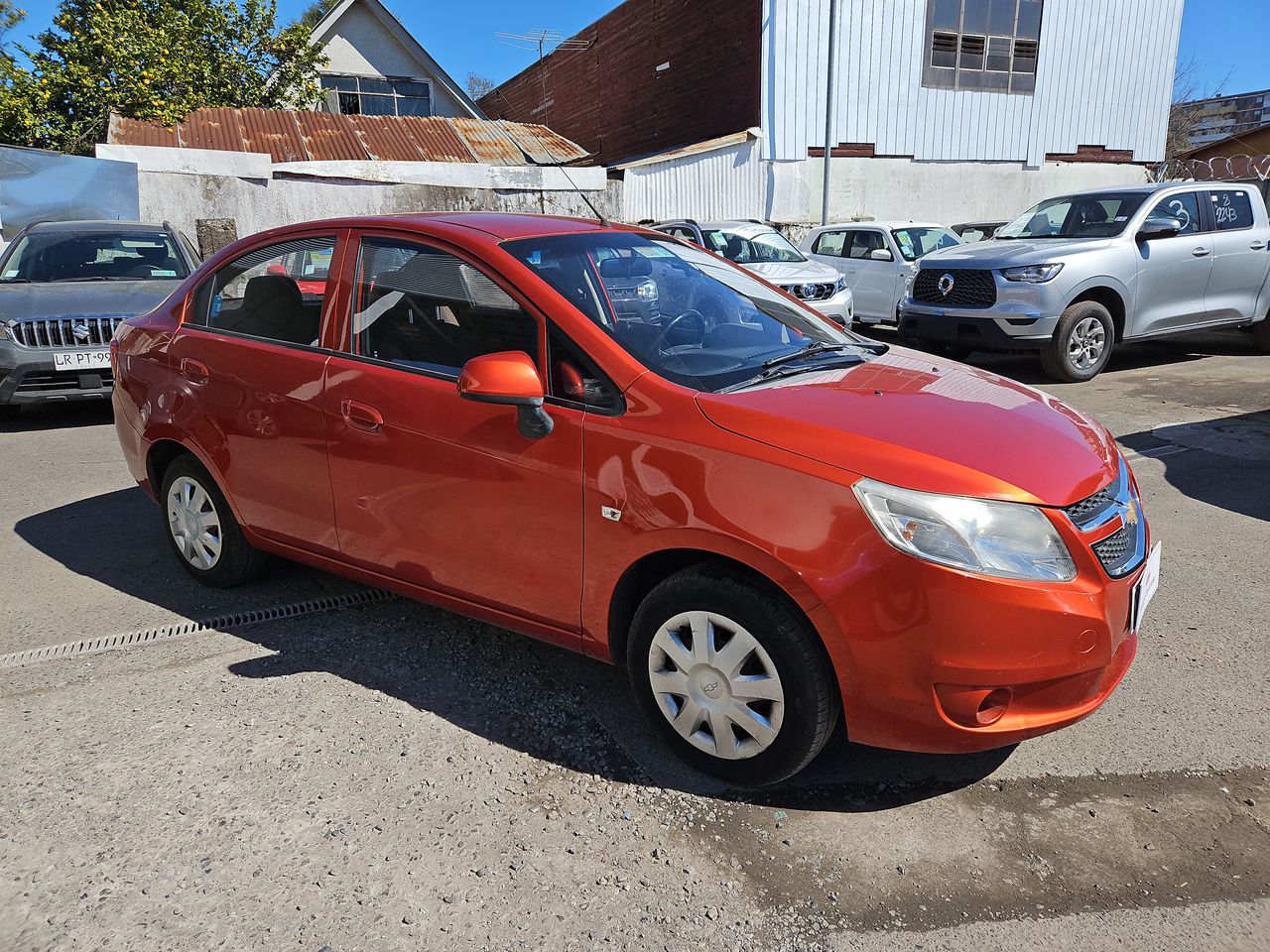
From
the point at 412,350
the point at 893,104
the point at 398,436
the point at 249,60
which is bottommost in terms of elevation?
the point at 398,436

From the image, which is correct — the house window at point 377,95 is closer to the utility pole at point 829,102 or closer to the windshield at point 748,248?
the utility pole at point 829,102

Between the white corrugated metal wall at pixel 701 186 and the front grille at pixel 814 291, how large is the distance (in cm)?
792

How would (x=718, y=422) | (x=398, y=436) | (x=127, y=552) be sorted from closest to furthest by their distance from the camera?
(x=718, y=422) → (x=398, y=436) → (x=127, y=552)

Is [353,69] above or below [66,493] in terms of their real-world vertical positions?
above

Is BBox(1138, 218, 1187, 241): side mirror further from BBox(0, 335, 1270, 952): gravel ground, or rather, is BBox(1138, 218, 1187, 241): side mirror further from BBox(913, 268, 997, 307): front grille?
BBox(0, 335, 1270, 952): gravel ground

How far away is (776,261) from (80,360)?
7.98 m

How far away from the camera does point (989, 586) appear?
2332 millimetres

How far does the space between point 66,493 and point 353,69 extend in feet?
69.6

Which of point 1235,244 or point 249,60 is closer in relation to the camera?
point 1235,244

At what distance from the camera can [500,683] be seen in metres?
3.42

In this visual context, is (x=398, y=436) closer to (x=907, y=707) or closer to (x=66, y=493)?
(x=907, y=707)

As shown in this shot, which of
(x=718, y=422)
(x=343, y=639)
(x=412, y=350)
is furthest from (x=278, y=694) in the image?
(x=718, y=422)

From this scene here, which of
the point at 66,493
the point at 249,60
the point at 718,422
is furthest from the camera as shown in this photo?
the point at 249,60

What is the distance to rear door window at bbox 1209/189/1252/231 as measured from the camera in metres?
9.80
